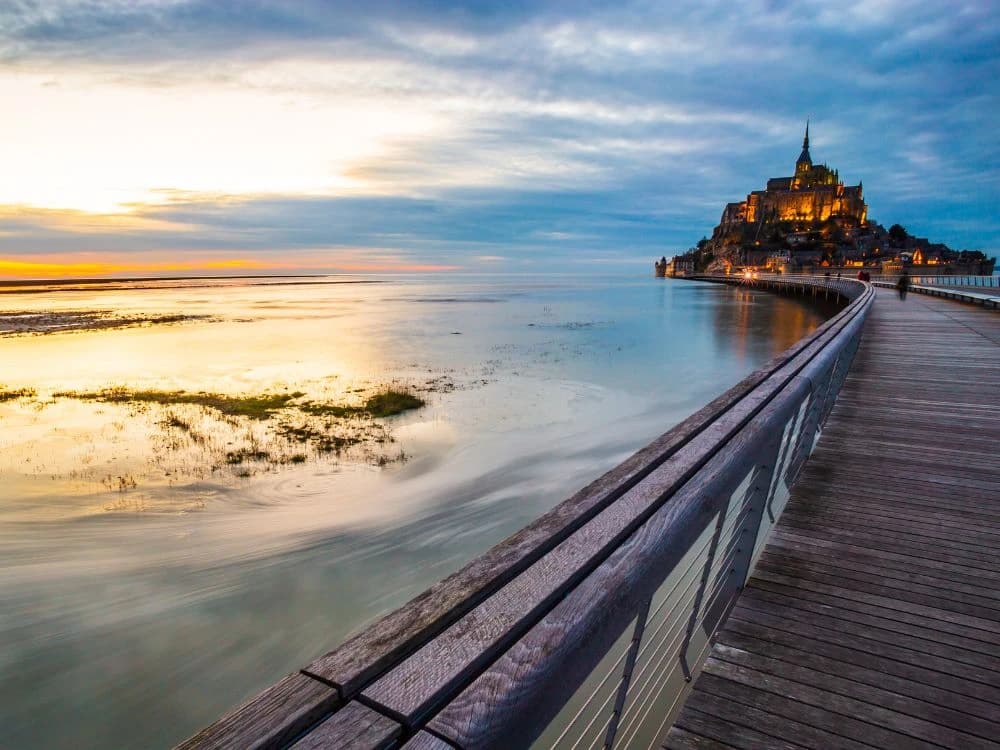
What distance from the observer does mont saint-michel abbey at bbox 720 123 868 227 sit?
136m

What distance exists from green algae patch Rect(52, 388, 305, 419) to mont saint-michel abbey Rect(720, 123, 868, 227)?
15326cm

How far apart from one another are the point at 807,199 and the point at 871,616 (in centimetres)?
16300

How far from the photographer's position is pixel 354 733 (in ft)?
2.80

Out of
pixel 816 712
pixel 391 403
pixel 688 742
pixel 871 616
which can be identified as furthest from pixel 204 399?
pixel 816 712

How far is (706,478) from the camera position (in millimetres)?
1925

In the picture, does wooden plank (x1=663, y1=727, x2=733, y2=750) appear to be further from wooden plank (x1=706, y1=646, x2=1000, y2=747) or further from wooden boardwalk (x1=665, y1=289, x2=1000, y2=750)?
wooden plank (x1=706, y1=646, x2=1000, y2=747)

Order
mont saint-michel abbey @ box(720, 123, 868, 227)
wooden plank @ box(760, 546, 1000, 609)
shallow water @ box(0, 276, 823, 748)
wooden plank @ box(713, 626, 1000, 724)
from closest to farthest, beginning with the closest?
1. wooden plank @ box(713, 626, 1000, 724)
2. wooden plank @ box(760, 546, 1000, 609)
3. shallow water @ box(0, 276, 823, 748)
4. mont saint-michel abbey @ box(720, 123, 868, 227)

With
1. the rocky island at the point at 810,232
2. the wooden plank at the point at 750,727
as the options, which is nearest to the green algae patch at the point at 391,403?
the wooden plank at the point at 750,727

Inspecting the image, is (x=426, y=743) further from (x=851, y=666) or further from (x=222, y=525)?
(x=222, y=525)

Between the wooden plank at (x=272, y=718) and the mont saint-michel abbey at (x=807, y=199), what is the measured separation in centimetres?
16220

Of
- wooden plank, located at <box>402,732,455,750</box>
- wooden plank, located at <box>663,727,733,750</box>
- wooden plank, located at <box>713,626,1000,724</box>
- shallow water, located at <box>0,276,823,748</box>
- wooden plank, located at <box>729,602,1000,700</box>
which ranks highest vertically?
wooden plank, located at <box>402,732,455,750</box>

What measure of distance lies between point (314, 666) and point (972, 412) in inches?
320

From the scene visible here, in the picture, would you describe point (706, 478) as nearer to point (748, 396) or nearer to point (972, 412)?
point (748, 396)

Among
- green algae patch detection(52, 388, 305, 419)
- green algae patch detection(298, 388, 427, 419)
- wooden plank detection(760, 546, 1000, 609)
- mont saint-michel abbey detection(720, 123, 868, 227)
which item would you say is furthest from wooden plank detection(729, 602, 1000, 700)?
mont saint-michel abbey detection(720, 123, 868, 227)
